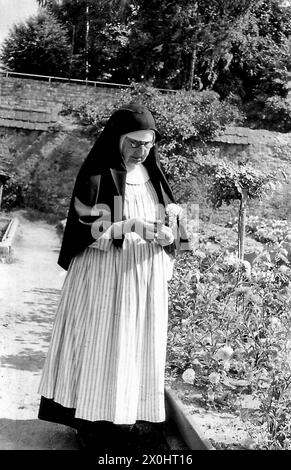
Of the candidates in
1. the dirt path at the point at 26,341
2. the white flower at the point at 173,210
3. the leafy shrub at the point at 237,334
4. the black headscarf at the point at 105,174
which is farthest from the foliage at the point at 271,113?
the black headscarf at the point at 105,174

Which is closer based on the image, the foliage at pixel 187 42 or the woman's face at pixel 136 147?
the woman's face at pixel 136 147

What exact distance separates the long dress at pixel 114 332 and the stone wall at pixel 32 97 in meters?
13.9

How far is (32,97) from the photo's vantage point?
1659cm

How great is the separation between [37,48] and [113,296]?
2032cm

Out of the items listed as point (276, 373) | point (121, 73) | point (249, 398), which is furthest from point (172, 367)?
point (121, 73)

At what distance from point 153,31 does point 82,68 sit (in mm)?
4914

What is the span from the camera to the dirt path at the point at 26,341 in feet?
9.82

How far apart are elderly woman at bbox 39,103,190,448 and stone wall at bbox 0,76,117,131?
13839mm

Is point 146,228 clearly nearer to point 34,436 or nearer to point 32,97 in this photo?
point 34,436

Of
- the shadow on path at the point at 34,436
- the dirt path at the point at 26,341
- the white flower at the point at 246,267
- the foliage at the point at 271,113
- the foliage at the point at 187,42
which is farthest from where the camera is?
the foliage at the point at 271,113

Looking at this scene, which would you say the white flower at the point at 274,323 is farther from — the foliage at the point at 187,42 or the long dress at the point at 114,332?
the foliage at the point at 187,42

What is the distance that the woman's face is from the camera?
2.62 meters

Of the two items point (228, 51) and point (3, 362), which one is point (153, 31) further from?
point (3, 362)

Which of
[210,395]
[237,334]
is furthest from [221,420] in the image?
[237,334]
